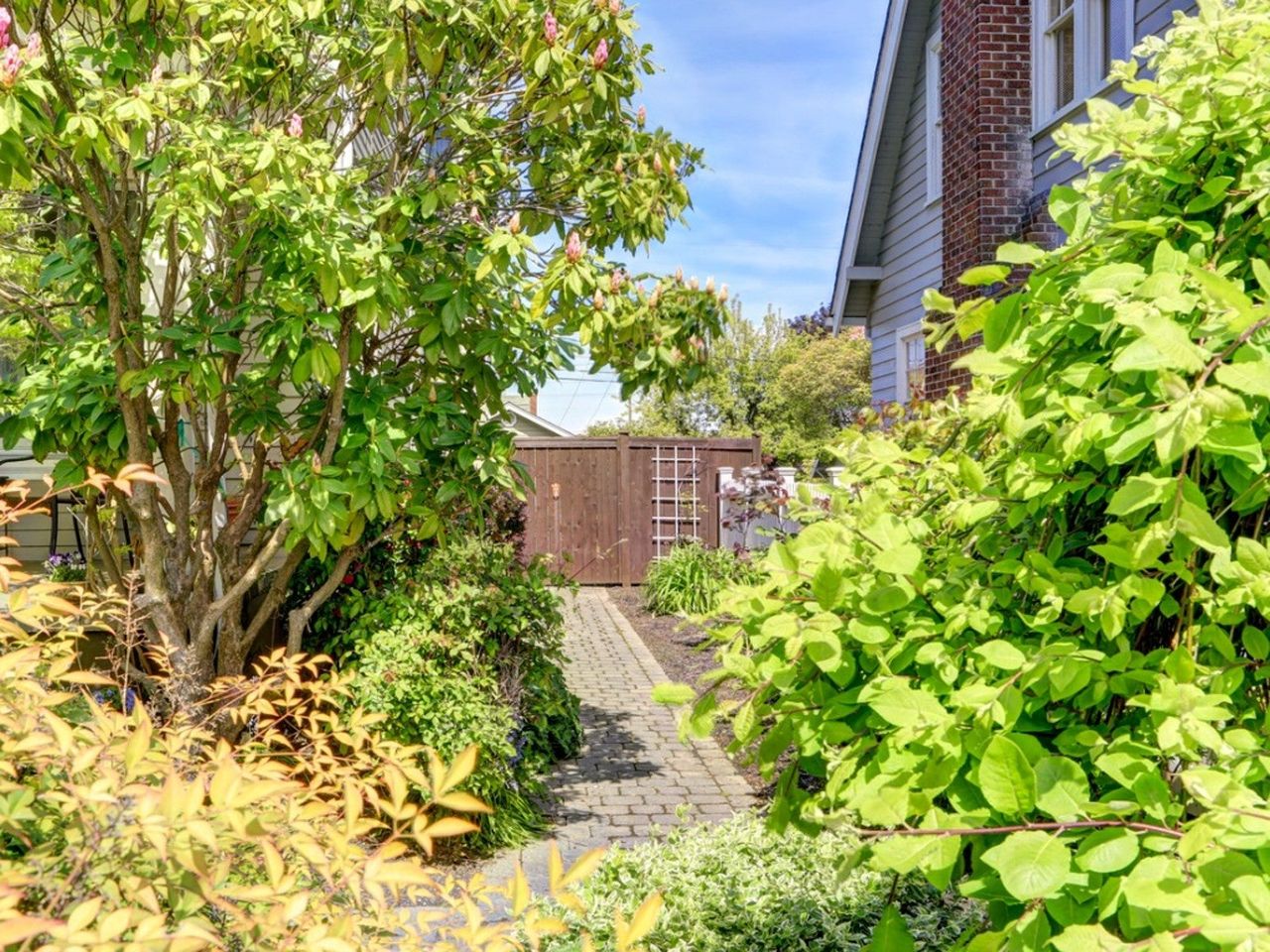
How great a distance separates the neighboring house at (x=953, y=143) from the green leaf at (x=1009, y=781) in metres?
6.39

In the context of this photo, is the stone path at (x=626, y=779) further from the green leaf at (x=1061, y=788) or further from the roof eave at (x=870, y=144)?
the roof eave at (x=870, y=144)

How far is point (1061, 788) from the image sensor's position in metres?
1.22

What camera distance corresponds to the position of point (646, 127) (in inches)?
238

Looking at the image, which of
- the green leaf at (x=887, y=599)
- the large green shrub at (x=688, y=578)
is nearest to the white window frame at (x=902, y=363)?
the large green shrub at (x=688, y=578)

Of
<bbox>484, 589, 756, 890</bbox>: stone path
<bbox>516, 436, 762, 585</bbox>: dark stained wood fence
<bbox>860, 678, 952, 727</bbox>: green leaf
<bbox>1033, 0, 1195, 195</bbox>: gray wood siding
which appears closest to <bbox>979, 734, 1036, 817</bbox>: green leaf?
<bbox>860, 678, 952, 727</bbox>: green leaf

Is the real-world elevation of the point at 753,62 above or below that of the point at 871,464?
above

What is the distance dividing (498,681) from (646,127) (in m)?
3.49

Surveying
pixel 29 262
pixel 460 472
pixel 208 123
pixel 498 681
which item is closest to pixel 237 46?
pixel 208 123

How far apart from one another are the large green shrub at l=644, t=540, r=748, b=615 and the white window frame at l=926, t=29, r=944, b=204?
16.2 ft

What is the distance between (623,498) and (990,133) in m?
9.55

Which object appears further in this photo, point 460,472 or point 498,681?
point 498,681

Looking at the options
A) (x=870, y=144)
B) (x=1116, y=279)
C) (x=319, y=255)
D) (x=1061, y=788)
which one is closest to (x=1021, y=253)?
(x=1116, y=279)

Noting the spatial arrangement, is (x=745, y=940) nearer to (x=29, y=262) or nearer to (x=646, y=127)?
(x=646, y=127)

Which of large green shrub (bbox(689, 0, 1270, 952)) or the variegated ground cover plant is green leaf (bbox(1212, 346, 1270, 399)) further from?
the variegated ground cover plant
